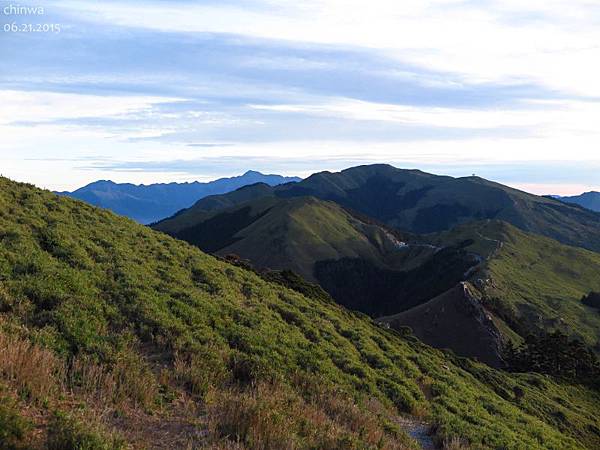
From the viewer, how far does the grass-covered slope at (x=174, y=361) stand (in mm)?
9609

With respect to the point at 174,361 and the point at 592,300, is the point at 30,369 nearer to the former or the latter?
the point at 174,361

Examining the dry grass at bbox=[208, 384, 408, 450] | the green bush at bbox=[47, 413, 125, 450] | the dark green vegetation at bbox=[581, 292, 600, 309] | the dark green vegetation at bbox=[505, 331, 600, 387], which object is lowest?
the dark green vegetation at bbox=[581, 292, 600, 309]

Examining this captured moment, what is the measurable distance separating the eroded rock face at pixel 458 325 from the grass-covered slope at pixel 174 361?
70.4m

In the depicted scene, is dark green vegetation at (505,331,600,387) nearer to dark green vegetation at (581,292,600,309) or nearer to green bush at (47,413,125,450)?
dark green vegetation at (581,292,600,309)

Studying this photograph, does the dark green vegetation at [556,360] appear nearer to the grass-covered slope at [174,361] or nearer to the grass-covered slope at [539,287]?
the grass-covered slope at [539,287]

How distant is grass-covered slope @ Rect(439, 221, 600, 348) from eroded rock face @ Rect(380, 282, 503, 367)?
891 centimetres

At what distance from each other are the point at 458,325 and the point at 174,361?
314 feet

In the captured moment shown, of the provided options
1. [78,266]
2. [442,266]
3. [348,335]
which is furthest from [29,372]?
[442,266]

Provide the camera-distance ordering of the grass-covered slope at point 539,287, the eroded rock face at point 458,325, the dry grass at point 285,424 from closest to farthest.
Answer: the dry grass at point 285,424 < the eroded rock face at point 458,325 < the grass-covered slope at point 539,287

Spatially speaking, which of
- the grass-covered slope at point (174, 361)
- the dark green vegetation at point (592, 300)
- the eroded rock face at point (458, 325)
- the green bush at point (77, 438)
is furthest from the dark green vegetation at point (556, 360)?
the green bush at point (77, 438)

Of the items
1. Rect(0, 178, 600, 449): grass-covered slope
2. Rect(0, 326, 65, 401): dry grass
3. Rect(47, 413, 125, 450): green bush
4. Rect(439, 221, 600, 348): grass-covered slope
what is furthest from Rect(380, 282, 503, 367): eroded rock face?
Rect(47, 413, 125, 450): green bush

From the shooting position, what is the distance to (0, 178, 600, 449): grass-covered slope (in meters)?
9.61

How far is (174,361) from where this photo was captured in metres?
14.3

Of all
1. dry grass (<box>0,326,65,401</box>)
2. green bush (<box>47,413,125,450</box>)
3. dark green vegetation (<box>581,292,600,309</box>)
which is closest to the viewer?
green bush (<box>47,413,125,450</box>)
